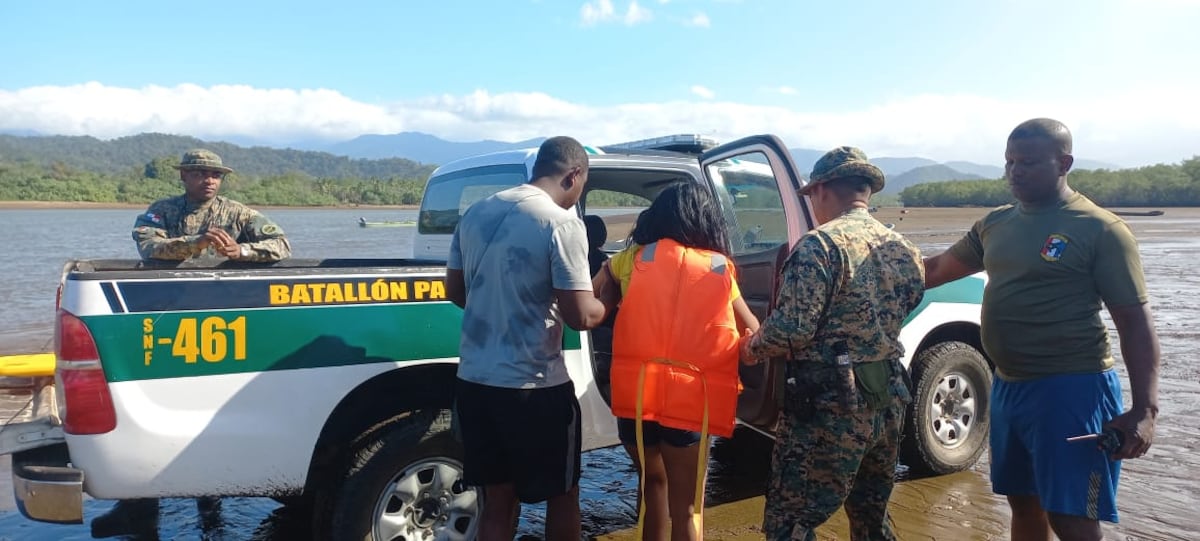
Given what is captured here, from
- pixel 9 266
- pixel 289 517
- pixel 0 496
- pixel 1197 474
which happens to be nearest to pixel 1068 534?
pixel 1197 474

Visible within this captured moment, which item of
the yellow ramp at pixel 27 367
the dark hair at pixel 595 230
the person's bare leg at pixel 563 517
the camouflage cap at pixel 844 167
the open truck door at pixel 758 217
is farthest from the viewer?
the dark hair at pixel 595 230

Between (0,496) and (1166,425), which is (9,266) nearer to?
(0,496)

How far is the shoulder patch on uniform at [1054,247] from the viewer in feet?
8.83

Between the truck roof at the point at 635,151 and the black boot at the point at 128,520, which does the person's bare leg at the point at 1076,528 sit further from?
the black boot at the point at 128,520

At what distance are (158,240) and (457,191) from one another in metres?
1.61

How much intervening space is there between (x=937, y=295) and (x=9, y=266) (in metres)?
21.4

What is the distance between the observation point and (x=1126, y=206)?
46406mm

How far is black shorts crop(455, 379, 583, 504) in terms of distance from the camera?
9.05 feet

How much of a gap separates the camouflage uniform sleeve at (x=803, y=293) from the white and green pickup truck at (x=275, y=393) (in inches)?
13.0

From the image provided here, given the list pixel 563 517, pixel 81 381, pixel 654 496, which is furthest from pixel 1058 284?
pixel 81 381

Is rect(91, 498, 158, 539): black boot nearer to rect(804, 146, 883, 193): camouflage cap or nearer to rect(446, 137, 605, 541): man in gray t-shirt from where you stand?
rect(446, 137, 605, 541): man in gray t-shirt

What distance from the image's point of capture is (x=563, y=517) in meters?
2.93

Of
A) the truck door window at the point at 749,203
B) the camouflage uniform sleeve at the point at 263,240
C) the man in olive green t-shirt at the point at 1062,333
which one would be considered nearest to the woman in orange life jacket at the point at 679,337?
the man in olive green t-shirt at the point at 1062,333

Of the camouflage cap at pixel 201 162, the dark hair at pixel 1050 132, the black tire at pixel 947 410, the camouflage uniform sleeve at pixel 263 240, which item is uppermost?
the dark hair at pixel 1050 132
